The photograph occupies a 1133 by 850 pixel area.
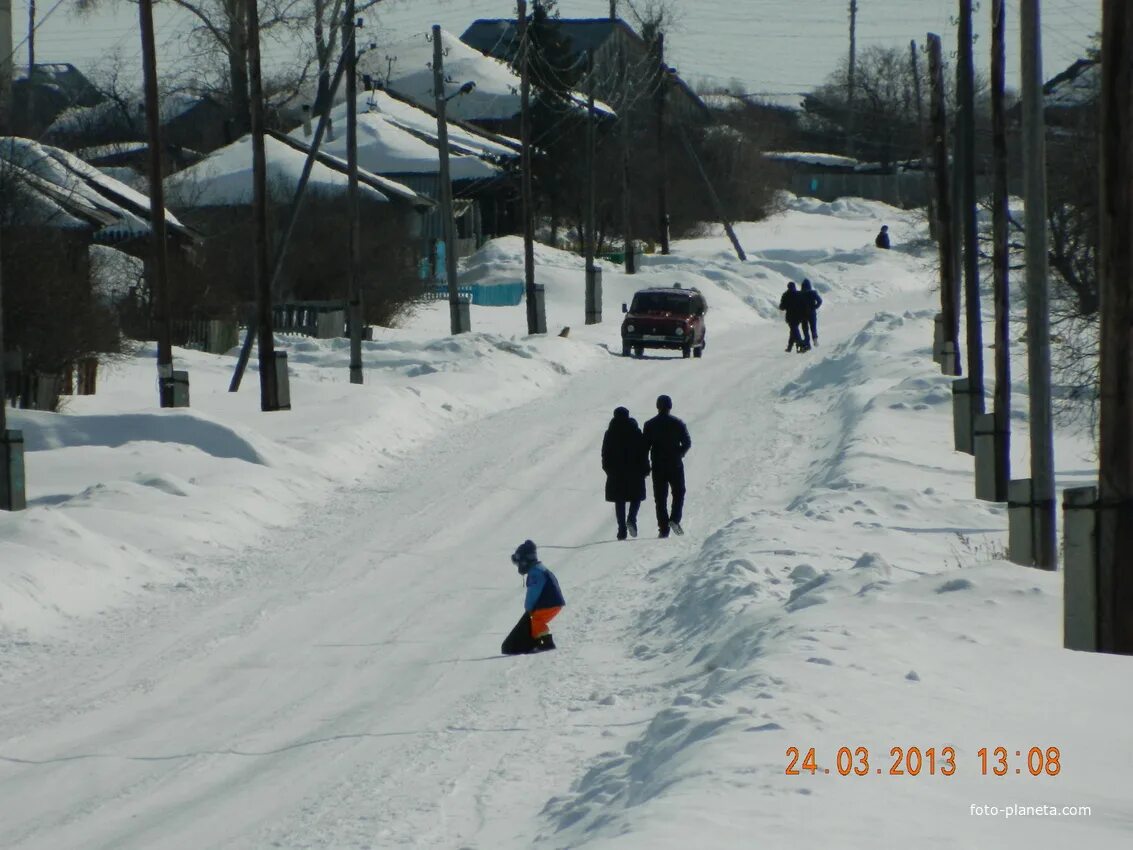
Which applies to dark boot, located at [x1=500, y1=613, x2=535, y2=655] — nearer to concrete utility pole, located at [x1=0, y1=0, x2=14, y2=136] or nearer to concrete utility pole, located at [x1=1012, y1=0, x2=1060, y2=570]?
concrete utility pole, located at [x1=1012, y1=0, x2=1060, y2=570]

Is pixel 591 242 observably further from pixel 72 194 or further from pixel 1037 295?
pixel 1037 295

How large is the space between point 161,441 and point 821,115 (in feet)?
407

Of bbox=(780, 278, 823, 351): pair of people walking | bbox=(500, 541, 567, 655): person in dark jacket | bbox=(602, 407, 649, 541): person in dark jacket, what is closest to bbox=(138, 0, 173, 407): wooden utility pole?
bbox=(602, 407, 649, 541): person in dark jacket

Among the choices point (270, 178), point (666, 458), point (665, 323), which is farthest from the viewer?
point (270, 178)

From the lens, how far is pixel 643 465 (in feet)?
55.4

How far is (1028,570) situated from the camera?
12.2 metres

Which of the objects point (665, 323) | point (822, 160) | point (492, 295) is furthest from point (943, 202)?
point (822, 160)

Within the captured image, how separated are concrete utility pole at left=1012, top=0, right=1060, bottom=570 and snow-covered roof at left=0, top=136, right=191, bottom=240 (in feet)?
62.5

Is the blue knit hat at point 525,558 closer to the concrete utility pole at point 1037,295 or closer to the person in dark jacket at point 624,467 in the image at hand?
the concrete utility pole at point 1037,295

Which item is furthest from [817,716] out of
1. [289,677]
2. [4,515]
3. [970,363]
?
[970,363]

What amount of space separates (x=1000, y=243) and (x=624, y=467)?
4.92 m

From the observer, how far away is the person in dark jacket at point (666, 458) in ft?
54.7

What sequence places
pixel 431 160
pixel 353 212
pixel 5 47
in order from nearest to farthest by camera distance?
pixel 353 212
pixel 5 47
pixel 431 160

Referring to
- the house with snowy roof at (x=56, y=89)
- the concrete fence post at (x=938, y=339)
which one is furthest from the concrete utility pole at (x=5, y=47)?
the house with snowy roof at (x=56, y=89)
